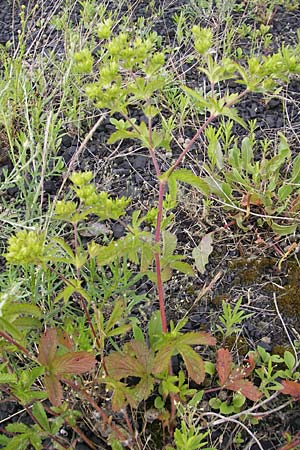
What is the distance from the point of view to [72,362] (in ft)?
3.93

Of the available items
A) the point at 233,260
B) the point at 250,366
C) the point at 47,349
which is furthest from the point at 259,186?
the point at 47,349

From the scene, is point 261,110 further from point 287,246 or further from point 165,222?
point 165,222

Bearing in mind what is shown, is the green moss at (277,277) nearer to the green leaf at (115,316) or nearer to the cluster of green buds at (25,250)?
the green leaf at (115,316)

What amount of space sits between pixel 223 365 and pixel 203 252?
46 cm

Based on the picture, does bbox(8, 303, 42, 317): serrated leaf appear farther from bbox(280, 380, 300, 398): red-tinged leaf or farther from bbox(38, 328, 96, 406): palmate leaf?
bbox(280, 380, 300, 398): red-tinged leaf

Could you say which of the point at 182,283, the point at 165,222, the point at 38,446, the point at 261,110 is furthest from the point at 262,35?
the point at 38,446

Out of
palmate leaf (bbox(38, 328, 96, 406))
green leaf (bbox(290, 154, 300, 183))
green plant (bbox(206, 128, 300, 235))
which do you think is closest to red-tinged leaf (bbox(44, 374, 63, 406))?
palmate leaf (bbox(38, 328, 96, 406))

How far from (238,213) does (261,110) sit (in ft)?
2.25

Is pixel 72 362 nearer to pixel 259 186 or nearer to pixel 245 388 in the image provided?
pixel 245 388

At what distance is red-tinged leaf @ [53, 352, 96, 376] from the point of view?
1.19 m

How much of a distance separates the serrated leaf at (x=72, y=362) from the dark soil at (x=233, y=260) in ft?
1.07

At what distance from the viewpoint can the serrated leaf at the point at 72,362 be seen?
1.19m

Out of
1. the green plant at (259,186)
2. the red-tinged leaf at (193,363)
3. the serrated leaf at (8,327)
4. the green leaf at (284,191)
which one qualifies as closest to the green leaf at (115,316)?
the red-tinged leaf at (193,363)

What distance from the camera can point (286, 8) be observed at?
119 inches
